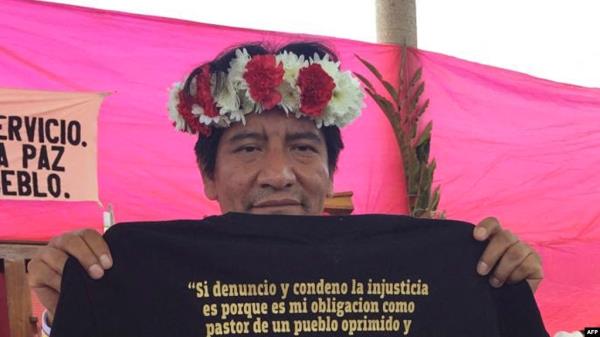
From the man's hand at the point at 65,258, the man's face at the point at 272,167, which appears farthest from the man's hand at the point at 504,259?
the man's hand at the point at 65,258

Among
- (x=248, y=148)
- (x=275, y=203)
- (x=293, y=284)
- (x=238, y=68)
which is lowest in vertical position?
(x=293, y=284)

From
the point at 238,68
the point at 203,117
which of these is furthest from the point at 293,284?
the point at 238,68

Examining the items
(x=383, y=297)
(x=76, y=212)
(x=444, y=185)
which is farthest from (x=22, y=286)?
(x=444, y=185)

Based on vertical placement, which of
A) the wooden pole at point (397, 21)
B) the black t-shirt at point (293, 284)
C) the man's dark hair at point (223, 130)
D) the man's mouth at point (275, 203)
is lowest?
the black t-shirt at point (293, 284)

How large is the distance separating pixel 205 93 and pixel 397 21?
3.17 m

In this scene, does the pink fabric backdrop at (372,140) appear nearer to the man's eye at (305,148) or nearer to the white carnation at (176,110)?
the white carnation at (176,110)

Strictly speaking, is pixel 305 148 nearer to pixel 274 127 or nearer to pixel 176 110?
pixel 274 127

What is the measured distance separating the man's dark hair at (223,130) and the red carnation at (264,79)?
0.08 meters

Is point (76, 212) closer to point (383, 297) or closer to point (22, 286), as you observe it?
point (22, 286)

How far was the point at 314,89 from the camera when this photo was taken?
5.68 feet

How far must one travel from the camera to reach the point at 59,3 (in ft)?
10.8

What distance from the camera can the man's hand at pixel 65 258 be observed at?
127 centimetres

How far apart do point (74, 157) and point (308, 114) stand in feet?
5.86

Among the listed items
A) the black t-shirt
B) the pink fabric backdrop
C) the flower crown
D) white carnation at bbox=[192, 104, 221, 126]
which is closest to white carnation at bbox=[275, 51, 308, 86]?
the flower crown
